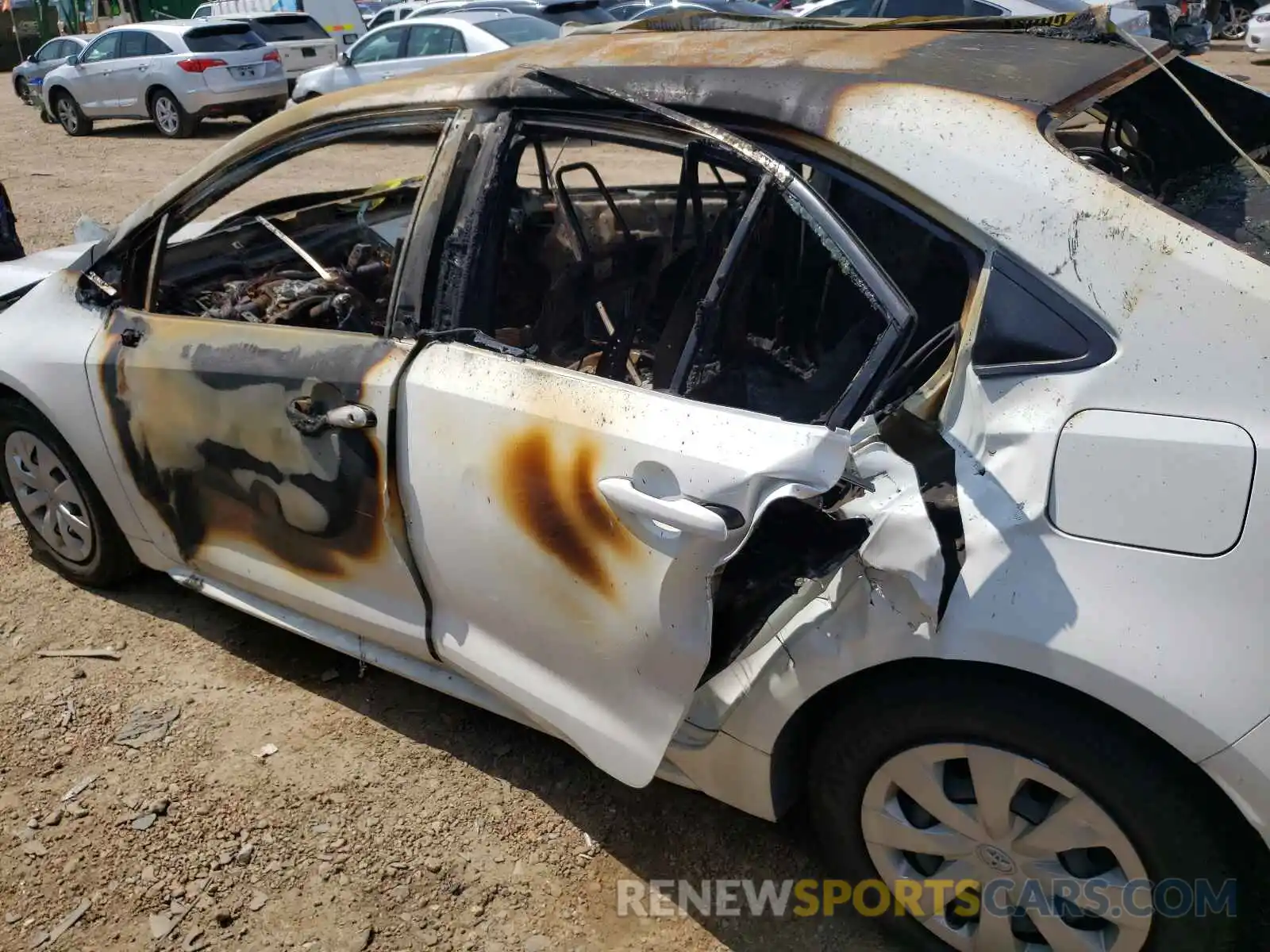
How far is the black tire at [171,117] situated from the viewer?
45.8 feet

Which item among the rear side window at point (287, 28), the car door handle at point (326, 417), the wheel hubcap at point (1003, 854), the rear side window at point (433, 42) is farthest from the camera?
the rear side window at point (287, 28)

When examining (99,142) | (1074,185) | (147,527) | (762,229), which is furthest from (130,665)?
(99,142)

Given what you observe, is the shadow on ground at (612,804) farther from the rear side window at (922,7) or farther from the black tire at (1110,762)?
the rear side window at (922,7)

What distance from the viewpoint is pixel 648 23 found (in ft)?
9.57

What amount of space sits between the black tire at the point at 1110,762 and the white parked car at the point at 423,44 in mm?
10921

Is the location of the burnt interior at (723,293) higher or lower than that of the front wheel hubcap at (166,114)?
higher

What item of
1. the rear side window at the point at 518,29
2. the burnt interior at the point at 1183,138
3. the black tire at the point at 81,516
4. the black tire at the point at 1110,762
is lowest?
the black tire at the point at 81,516

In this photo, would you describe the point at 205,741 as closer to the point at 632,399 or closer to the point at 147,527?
the point at 147,527

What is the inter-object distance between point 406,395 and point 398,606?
1.77 ft

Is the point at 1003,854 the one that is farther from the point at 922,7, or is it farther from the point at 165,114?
the point at 165,114

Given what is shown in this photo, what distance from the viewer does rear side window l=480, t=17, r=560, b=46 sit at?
1173 cm

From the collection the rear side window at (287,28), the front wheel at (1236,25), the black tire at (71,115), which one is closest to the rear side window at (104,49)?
the black tire at (71,115)

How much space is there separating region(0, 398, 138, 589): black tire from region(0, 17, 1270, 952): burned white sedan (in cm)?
20

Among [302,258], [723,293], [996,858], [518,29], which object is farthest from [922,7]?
[996,858]
